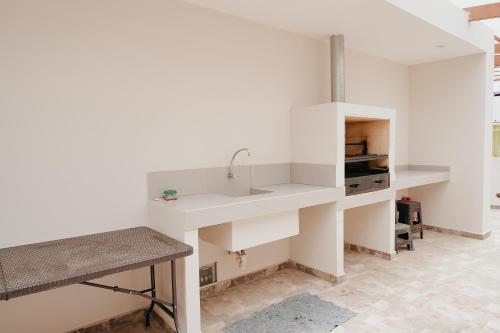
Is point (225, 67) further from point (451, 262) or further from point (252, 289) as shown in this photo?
point (451, 262)

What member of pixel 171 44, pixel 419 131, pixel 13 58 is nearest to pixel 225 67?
pixel 171 44

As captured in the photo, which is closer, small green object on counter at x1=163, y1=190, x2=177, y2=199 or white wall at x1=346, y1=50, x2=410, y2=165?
small green object on counter at x1=163, y1=190, x2=177, y2=199

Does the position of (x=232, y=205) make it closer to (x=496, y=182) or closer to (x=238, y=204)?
Result: (x=238, y=204)

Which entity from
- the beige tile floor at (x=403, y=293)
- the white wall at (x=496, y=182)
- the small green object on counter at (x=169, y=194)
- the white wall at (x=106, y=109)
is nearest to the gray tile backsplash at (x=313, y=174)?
the white wall at (x=106, y=109)

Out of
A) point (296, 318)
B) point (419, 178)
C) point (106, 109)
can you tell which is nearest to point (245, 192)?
point (296, 318)

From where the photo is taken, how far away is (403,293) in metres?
2.83

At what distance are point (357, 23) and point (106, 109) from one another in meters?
2.32

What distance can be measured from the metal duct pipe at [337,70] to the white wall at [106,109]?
0.69 metres

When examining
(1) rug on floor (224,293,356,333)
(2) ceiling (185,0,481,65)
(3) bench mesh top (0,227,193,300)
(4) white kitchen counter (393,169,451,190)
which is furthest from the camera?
(4) white kitchen counter (393,169,451,190)

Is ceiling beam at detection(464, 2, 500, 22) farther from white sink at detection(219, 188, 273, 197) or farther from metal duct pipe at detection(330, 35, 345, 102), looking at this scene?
white sink at detection(219, 188, 273, 197)

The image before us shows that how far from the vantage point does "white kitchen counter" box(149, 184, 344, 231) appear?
6.87 ft

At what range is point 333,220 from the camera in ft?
9.86

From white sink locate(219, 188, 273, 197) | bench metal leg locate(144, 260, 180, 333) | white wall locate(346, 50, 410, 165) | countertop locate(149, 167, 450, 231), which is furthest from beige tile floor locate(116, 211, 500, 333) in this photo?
white wall locate(346, 50, 410, 165)

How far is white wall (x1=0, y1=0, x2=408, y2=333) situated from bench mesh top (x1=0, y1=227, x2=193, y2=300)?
0.18 metres
